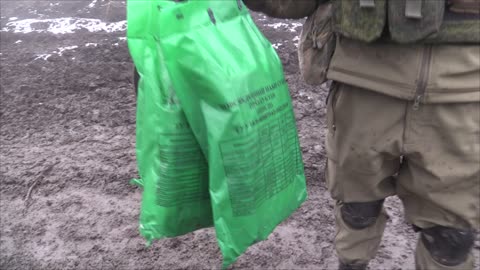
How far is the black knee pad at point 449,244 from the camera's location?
1531 mm

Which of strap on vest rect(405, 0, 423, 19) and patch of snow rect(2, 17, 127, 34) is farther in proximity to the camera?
patch of snow rect(2, 17, 127, 34)

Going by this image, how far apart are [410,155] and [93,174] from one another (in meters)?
1.98

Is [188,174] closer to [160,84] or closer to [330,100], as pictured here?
[160,84]

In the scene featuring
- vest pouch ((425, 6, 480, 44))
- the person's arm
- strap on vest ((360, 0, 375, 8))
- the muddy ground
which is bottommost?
the muddy ground

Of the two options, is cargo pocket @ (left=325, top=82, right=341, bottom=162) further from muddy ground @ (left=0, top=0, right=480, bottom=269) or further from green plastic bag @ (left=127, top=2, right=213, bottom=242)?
muddy ground @ (left=0, top=0, right=480, bottom=269)

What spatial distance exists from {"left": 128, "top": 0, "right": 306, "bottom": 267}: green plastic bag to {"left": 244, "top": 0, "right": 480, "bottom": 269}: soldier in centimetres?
20

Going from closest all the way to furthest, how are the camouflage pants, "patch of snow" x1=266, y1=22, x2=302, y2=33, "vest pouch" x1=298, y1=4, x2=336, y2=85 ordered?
the camouflage pants → "vest pouch" x1=298, y1=4, x2=336, y2=85 → "patch of snow" x1=266, y1=22, x2=302, y2=33

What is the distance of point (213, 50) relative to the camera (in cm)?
132

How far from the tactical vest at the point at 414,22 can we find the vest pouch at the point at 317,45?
0.17m

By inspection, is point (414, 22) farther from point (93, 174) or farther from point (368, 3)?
point (93, 174)

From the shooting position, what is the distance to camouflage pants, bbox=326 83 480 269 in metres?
1.38

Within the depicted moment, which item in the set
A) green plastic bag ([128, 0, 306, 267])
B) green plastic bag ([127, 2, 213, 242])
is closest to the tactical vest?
green plastic bag ([128, 0, 306, 267])

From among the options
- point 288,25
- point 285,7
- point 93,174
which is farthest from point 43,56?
point 285,7

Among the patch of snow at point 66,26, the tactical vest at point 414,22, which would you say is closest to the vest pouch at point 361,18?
the tactical vest at point 414,22
